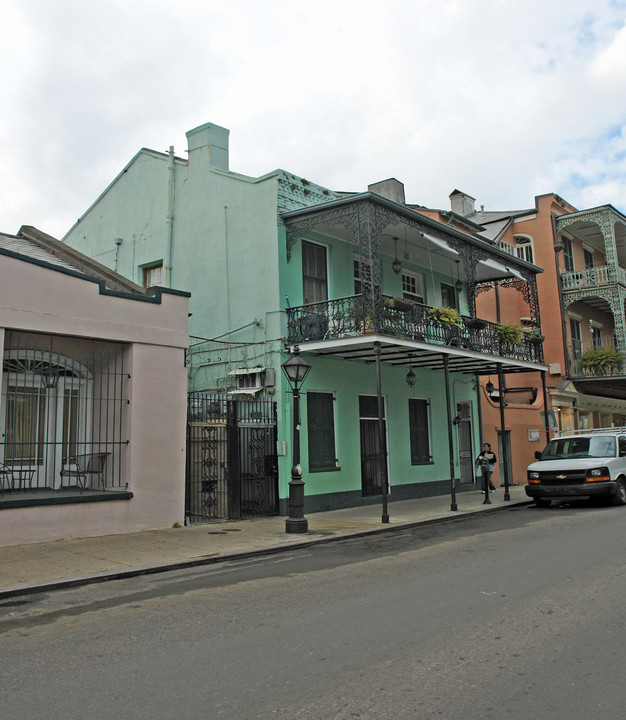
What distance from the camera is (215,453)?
1360 centimetres

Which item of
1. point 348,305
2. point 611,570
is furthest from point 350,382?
point 611,570

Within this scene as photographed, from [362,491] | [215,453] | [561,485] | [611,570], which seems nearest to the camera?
[611,570]

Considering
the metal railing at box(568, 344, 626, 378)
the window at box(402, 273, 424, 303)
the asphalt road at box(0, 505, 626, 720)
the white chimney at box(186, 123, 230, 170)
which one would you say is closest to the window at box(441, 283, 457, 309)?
the window at box(402, 273, 424, 303)

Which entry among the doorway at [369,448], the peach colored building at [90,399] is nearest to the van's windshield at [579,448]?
the doorway at [369,448]

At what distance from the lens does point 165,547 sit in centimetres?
1012

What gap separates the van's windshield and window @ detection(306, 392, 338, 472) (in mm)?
5347

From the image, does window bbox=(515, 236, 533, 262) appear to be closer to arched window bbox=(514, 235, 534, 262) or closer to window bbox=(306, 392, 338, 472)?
arched window bbox=(514, 235, 534, 262)

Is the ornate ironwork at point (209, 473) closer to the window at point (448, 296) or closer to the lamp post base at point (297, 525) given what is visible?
the lamp post base at point (297, 525)

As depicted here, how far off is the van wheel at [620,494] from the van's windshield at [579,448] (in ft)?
2.28

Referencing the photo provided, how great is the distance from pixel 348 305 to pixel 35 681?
467 inches

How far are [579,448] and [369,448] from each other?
5079 mm

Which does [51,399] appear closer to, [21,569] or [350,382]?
[21,569]

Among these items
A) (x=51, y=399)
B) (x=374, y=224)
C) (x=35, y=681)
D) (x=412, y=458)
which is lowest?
(x=35, y=681)

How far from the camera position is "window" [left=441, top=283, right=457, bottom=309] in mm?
20562
